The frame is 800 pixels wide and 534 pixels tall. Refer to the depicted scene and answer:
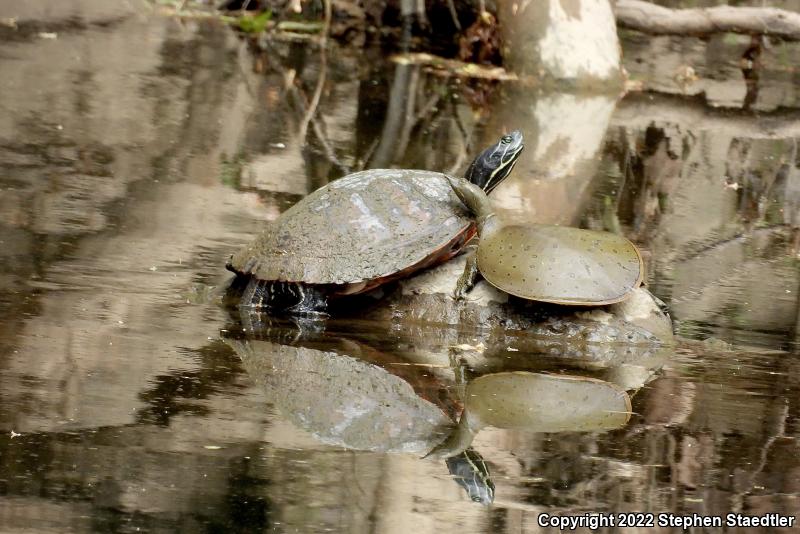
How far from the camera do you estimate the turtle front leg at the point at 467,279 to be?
5.62 m

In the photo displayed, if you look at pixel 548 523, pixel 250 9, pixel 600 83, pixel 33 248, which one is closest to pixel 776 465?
pixel 548 523

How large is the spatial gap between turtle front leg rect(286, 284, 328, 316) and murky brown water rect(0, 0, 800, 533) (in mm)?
139

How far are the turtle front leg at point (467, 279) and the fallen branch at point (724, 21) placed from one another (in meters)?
9.76

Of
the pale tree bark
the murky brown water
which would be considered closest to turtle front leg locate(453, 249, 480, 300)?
the murky brown water

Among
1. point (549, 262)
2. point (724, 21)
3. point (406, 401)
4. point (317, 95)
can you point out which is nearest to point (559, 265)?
point (549, 262)

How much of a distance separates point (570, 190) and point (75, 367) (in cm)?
495

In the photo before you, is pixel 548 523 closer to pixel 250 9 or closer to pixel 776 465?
pixel 776 465

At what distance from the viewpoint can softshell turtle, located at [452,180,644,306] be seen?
17.6 feet

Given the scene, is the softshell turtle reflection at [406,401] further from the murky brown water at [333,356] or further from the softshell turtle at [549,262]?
the softshell turtle at [549,262]

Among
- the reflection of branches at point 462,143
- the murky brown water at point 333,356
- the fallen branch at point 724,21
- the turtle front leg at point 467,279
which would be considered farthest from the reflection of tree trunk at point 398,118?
the turtle front leg at point 467,279

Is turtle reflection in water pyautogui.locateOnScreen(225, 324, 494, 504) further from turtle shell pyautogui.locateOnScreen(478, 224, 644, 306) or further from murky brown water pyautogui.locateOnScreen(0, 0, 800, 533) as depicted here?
turtle shell pyautogui.locateOnScreen(478, 224, 644, 306)

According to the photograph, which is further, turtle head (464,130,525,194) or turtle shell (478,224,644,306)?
turtle head (464,130,525,194)

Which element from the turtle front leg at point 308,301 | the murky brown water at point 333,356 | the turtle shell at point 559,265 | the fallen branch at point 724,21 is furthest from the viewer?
the fallen branch at point 724,21

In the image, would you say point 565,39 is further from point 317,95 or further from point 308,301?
point 308,301
